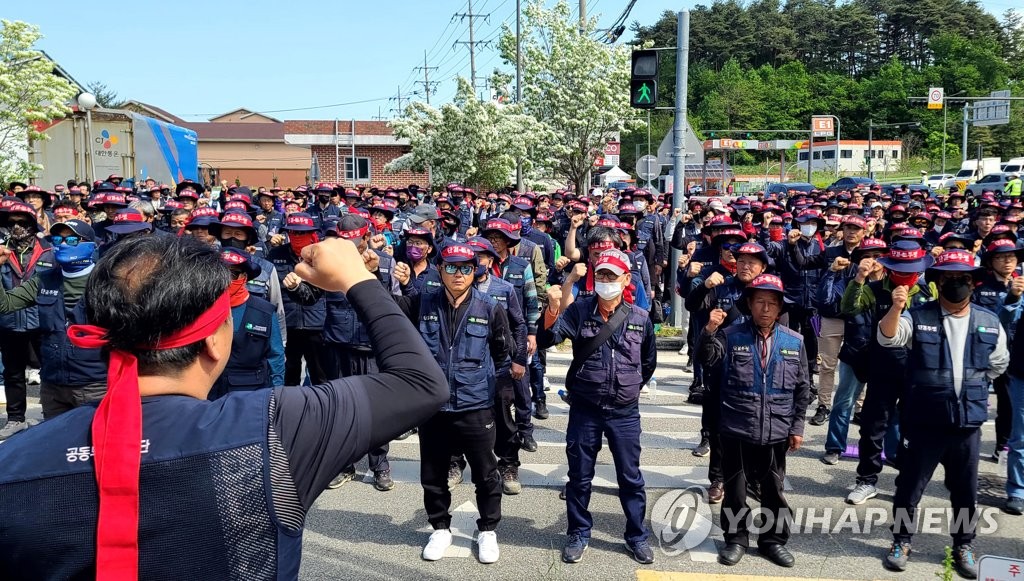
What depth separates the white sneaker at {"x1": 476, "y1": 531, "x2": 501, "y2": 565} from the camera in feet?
17.0

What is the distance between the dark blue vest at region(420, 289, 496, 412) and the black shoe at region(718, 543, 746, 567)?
184 cm

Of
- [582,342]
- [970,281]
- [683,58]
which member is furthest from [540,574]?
[683,58]

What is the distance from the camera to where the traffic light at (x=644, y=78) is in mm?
12148

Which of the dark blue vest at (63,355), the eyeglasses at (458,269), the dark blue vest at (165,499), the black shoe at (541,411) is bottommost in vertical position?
the black shoe at (541,411)

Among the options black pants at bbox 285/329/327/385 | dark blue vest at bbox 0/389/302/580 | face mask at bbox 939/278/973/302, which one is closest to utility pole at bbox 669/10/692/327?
black pants at bbox 285/329/327/385

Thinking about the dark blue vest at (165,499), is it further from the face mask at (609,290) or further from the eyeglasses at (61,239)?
the eyeglasses at (61,239)

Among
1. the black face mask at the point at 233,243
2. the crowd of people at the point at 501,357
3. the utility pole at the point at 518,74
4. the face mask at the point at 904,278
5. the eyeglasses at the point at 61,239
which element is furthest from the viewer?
the utility pole at the point at 518,74

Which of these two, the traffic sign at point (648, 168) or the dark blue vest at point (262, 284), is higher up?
the traffic sign at point (648, 168)

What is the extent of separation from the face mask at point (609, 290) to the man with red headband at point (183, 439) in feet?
11.6

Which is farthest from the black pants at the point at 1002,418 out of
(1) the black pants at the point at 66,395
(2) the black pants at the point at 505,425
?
(1) the black pants at the point at 66,395

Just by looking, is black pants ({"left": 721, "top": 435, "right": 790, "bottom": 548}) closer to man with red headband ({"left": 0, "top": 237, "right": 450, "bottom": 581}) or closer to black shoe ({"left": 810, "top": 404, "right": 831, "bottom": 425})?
black shoe ({"left": 810, "top": 404, "right": 831, "bottom": 425})

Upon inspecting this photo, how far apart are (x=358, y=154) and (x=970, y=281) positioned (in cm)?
4463

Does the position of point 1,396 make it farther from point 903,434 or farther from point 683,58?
point 683,58

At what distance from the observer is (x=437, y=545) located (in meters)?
5.31
